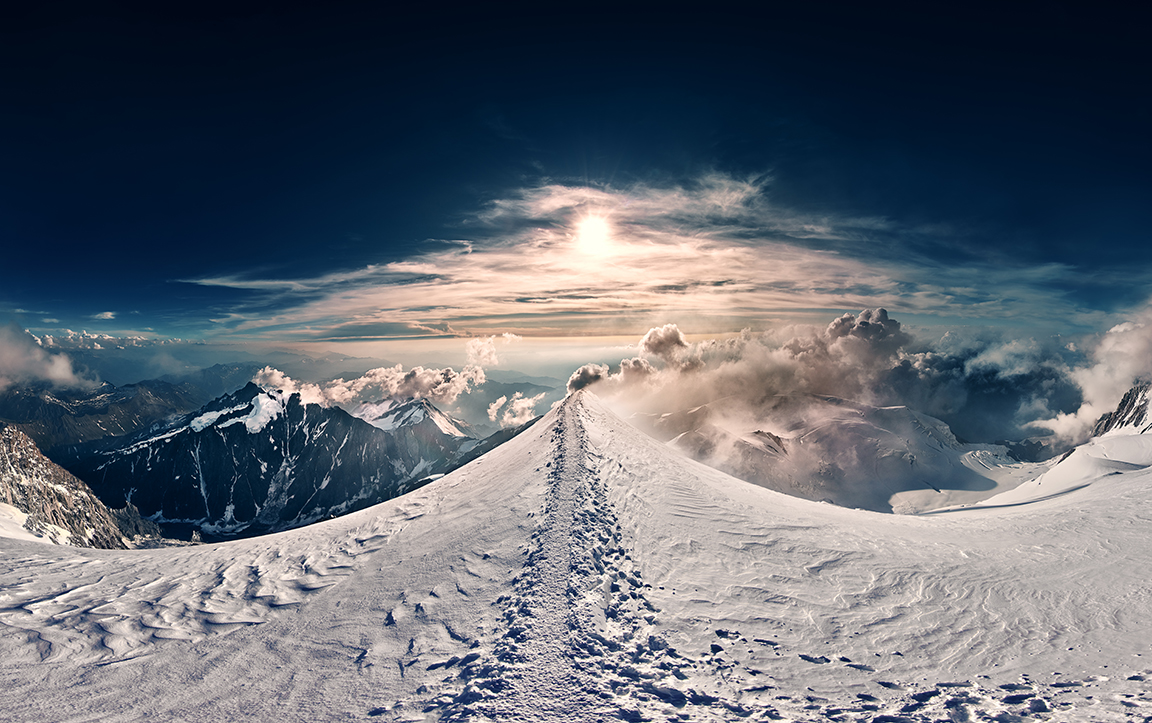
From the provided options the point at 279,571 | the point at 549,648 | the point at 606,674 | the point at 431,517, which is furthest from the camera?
the point at 431,517

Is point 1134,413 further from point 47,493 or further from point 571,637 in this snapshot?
point 47,493

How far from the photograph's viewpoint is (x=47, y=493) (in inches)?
6585

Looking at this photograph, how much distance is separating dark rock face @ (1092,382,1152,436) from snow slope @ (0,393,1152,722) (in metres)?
183

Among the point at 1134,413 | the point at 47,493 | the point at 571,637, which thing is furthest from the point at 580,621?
the point at 47,493

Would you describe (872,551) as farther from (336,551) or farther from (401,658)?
(336,551)

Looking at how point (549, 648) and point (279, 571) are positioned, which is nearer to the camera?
point (549, 648)

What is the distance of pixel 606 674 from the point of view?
367 inches

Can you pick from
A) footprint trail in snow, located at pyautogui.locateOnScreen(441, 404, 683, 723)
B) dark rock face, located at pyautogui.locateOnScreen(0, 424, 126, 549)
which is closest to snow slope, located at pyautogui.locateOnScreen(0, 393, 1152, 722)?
footprint trail in snow, located at pyautogui.locateOnScreen(441, 404, 683, 723)

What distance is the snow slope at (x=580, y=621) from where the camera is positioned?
9039mm

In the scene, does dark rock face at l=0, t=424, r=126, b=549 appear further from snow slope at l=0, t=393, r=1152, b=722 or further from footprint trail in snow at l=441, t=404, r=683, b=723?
footprint trail in snow at l=441, t=404, r=683, b=723

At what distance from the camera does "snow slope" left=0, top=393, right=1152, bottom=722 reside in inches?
356

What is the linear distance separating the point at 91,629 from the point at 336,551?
20.6 ft

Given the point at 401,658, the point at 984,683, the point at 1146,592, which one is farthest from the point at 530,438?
the point at 1146,592

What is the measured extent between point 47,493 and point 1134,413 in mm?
410104
